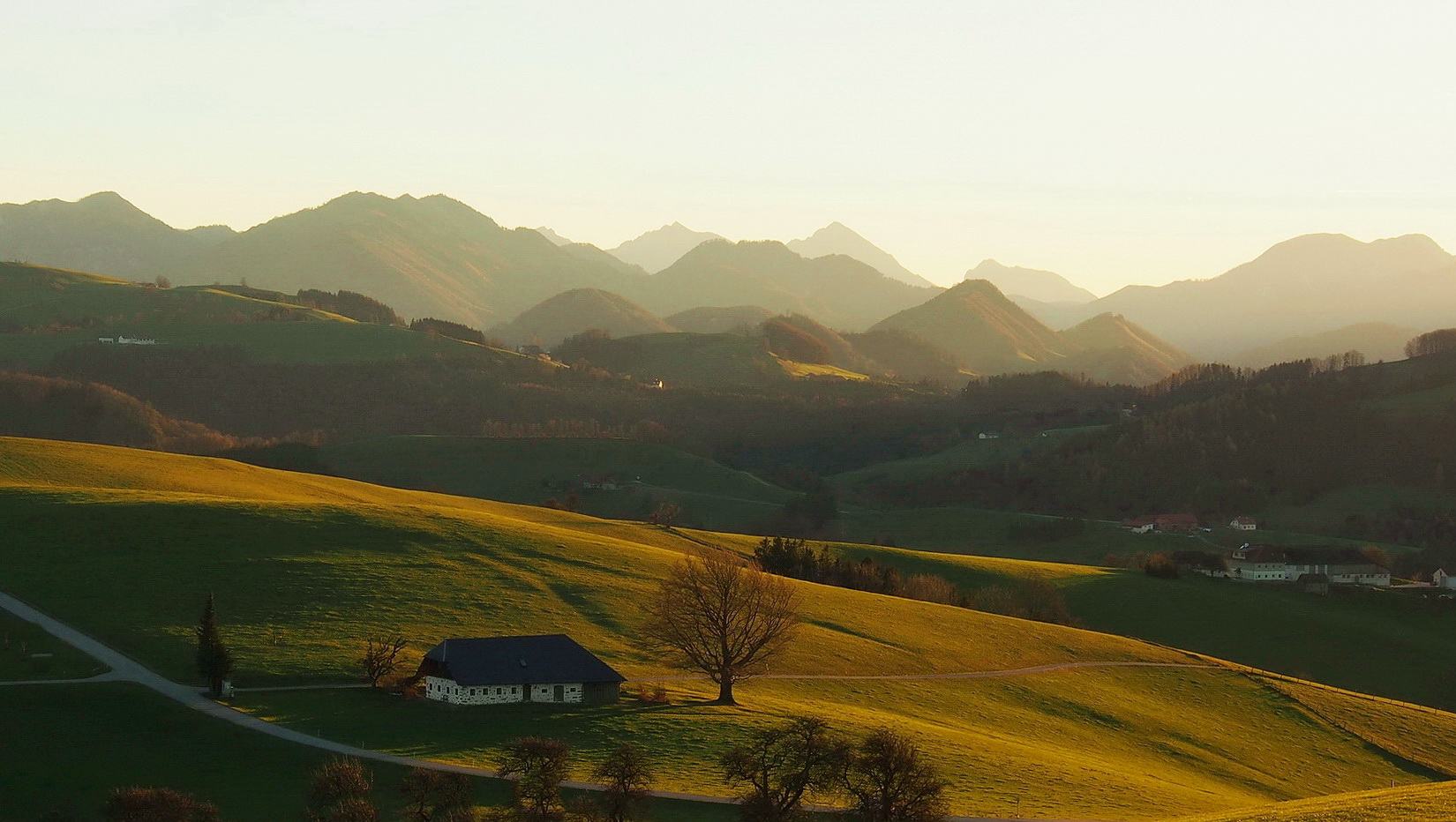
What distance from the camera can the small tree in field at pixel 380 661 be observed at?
55.8 m

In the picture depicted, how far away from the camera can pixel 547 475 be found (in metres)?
186

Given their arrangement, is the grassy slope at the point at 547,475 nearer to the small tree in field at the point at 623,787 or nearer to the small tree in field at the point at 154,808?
the small tree in field at the point at 623,787

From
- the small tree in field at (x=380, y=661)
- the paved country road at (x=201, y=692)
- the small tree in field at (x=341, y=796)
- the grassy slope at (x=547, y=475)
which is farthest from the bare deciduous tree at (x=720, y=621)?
the grassy slope at (x=547, y=475)

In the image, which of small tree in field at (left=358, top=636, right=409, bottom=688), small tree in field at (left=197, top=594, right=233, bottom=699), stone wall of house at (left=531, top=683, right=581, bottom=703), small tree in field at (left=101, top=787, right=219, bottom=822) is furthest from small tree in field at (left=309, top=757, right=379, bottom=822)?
stone wall of house at (left=531, top=683, right=581, bottom=703)

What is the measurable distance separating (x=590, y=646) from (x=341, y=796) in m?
25.6

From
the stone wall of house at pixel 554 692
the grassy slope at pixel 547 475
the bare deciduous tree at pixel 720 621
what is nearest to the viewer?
the stone wall of house at pixel 554 692

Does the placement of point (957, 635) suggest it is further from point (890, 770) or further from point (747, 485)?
point (747, 485)

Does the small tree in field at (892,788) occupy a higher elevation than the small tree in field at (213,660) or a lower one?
lower

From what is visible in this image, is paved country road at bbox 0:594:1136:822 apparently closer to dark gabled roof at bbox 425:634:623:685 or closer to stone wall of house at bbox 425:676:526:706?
dark gabled roof at bbox 425:634:623:685

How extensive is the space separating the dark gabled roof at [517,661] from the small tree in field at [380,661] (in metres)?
1.47

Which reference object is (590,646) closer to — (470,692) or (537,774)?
(470,692)

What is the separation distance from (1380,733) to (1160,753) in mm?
17849

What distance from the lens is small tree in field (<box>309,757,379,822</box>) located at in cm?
3819

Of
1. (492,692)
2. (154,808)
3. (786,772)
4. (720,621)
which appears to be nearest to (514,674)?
(492,692)
